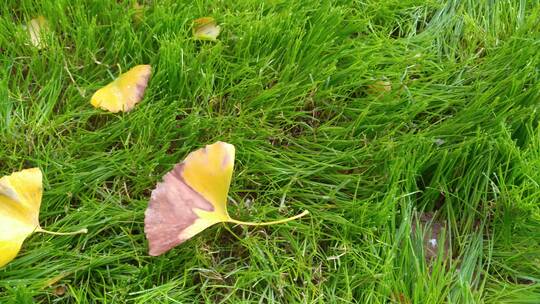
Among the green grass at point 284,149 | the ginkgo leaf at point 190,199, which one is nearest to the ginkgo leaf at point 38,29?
the green grass at point 284,149

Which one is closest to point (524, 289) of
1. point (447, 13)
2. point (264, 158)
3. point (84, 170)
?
point (264, 158)

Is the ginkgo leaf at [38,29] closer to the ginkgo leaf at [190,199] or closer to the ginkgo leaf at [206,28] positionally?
the ginkgo leaf at [206,28]

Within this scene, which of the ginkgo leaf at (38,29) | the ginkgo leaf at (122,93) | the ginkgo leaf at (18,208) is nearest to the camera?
the ginkgo leaf at (18,208)

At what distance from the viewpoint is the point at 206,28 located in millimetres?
1562

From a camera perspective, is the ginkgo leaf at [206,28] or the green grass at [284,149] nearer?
the green grass at [284,149]

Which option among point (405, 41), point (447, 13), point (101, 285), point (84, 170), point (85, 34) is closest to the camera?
point (101, 285)

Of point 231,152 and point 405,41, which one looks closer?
point 231,152

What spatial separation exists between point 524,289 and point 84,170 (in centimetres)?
101

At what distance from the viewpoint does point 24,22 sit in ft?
5.12

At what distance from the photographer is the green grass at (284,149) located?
4.09 ft

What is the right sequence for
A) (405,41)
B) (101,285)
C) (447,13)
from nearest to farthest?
(101,285) → (405,41) → (447,13)

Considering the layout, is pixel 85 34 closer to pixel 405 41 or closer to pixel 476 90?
pixel 405 41

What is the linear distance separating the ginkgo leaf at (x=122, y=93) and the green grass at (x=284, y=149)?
0.09ft

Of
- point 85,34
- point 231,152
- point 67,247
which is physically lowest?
point 67,247
